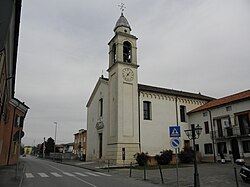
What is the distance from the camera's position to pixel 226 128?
89.2 feet

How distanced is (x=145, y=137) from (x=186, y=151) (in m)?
5.28

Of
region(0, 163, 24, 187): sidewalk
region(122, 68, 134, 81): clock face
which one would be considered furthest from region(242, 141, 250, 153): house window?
region(0, 163, 24, 187): sidewalk

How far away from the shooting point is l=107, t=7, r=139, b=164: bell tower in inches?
1054

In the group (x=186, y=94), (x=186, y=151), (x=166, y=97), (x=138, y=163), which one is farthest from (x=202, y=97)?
(x=138, y=163)

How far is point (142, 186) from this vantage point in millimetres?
11445

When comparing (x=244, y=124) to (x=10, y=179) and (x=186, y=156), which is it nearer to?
(x=186, y=156)

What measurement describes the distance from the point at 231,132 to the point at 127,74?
14.2 m

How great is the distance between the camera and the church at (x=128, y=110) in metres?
27.3

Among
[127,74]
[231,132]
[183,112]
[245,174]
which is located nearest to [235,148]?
[231,132]

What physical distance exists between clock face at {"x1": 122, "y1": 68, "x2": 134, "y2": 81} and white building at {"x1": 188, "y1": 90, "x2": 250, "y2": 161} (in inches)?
416

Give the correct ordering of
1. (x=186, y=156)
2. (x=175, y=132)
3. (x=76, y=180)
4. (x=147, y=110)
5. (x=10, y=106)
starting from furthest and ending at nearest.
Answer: (x=147, y=110) < (x=186, y=156) < (x=10, y=106) < (x=76, y=180) < (x=175, y=132)

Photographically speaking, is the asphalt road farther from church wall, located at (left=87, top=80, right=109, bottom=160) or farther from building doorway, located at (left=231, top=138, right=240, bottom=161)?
building doorway, located at (left=231, top=138, right=240, bottom=161)

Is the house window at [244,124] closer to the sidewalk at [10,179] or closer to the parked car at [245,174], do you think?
the parked car at [245,174]

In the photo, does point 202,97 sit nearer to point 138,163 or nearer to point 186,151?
point 186,151
